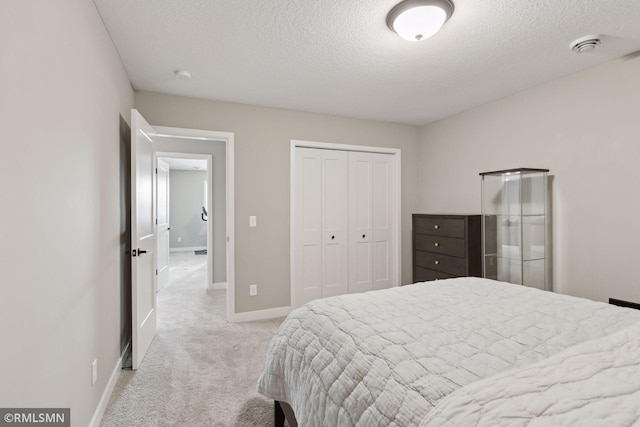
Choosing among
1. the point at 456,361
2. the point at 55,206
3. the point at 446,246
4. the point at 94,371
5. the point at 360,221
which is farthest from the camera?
the point at 360,221

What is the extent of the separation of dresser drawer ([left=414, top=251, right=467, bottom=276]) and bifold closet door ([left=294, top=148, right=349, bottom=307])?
94 cm

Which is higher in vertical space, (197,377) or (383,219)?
(383,219)

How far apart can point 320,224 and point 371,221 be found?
771 millimetres

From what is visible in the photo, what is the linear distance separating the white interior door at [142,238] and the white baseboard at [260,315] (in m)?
0.82

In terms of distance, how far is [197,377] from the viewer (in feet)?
7.66

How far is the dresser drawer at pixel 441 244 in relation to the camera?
3.34 m

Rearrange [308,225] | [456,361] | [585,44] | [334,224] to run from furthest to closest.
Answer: [334,224] < [308,225] < [585,44] < [456,361]

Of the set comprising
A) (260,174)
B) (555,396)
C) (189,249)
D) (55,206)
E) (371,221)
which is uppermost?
(260,174)

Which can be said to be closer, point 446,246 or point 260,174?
point 446,246

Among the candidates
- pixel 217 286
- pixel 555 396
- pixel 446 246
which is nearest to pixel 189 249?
pixel 217 286

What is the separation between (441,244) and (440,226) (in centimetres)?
20

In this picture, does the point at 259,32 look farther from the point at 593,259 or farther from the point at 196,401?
the point at 593,259

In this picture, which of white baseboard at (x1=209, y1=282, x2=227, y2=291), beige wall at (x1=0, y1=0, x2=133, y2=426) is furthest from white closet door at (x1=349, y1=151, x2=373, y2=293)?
Answer: beige wall at (x1=0, y1=0, x2=133, y2=426)

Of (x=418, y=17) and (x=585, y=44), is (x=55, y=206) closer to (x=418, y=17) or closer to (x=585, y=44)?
(x=418, y=17)
